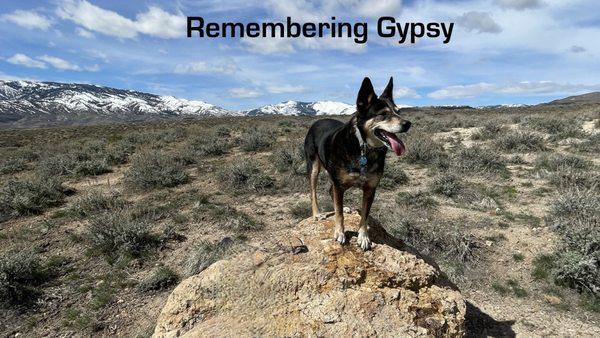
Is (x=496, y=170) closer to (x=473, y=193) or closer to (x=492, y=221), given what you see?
(x=473, y=193)

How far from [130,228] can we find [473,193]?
8.48 meters

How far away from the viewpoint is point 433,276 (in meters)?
4.05

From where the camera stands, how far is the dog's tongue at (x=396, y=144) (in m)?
3.26

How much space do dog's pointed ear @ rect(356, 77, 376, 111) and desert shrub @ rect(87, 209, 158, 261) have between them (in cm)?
594

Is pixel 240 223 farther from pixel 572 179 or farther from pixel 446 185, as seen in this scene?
pixel 572 179

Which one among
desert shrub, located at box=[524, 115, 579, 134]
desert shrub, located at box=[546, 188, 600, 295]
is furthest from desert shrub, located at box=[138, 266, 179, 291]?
desert shrub, located at box=[524, 115, 579, 134]

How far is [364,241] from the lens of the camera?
4.08m

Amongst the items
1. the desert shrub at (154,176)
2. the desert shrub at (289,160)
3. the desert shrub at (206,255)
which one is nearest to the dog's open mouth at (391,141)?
the desert shrub at (206,255)

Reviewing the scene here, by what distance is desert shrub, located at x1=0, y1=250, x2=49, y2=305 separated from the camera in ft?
20.1

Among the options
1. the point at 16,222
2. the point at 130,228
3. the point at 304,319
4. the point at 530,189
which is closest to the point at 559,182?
the point at 530,189

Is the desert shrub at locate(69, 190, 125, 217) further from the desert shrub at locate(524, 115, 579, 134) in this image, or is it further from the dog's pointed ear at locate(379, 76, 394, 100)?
the desert shrub at locate(524, 115, 579, 134)

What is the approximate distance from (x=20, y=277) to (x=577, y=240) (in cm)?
959

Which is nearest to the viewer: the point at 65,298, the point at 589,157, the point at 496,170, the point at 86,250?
the point at 65,298

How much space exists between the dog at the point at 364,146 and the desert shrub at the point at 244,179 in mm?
7143
